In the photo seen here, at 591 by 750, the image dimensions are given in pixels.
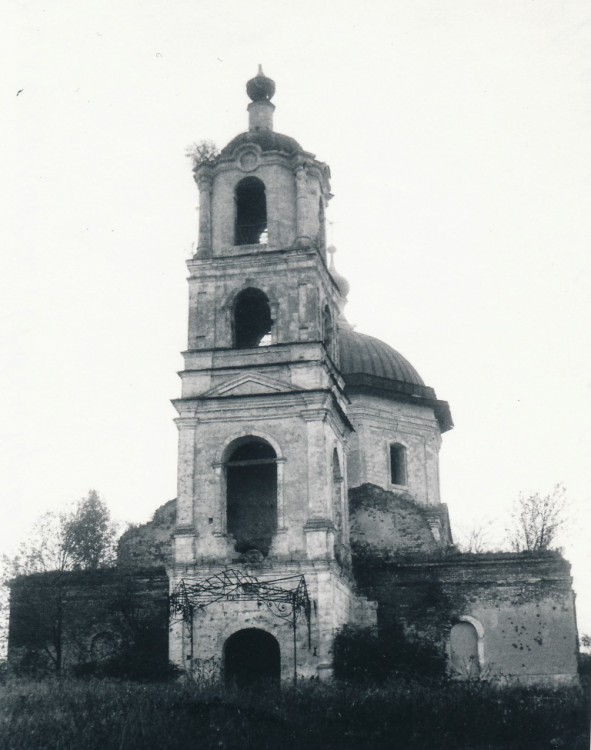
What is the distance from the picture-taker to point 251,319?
27.6 m

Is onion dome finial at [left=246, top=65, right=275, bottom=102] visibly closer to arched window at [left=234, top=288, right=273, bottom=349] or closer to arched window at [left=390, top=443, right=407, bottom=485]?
arched window at [left=234, top=288, right=273, bottom=349]

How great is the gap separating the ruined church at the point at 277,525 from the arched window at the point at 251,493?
0.11 feet

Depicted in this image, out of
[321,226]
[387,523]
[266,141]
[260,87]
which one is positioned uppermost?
[260,87]

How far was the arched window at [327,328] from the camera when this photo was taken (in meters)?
27.2

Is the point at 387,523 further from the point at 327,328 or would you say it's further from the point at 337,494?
the point at 327,328

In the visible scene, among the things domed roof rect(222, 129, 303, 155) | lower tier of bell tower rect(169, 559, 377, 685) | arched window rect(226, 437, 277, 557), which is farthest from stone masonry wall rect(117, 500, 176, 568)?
domed roof rect(222, 129, 303, 155)

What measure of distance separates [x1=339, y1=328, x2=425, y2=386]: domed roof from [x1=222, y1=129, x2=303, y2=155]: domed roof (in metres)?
6.79

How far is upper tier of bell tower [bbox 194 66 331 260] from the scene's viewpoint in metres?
26.8

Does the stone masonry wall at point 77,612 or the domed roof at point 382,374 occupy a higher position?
the domed roof at point 382,374

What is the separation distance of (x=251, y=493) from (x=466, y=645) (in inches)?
238

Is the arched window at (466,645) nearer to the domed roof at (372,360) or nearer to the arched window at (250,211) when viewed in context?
the domed roof at (372,360)

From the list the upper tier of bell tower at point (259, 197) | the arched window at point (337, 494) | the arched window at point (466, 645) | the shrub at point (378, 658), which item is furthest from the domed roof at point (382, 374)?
the shrub at point (378, 658)

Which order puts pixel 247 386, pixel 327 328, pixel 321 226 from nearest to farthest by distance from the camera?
pixel 247 386 < pixel 327 328 < pixel 321 226

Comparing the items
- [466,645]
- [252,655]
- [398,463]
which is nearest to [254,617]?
[252,655]
